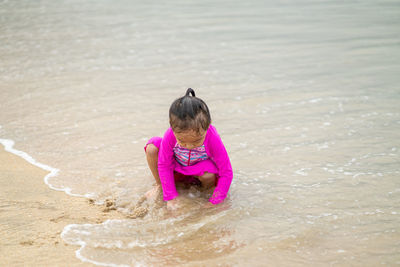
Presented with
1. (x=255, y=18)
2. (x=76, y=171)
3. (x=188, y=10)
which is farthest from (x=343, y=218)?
(x=188, y=10)

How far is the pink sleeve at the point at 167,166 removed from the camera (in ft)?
9.03

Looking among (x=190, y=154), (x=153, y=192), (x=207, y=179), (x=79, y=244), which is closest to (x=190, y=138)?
(x=190, y=154)

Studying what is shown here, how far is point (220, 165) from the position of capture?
276 cm

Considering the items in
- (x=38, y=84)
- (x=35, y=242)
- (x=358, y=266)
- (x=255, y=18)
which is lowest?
(x=358, y=266)

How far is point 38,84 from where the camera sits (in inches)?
201

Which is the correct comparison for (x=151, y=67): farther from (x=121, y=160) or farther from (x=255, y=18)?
(x=255, y=18)

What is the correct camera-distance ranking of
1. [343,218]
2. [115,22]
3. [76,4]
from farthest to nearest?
[76,4], [115,22], [343,218]

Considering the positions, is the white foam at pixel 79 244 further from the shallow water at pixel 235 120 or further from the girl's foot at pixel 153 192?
the girl's foot at pixel 153 192

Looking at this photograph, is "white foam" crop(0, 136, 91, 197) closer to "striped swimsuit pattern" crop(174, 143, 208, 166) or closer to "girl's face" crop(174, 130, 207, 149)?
"striped swimsuit pattern" crop(174, 143, 208, 166)

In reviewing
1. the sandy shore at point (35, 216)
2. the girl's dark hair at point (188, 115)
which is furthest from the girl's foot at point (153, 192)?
the girl's dark hair at point (188, 115)

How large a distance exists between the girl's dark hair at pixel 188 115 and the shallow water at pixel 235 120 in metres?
0.60

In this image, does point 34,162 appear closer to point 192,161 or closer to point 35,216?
point 35,216

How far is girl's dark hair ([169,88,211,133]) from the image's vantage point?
2381 millimetres

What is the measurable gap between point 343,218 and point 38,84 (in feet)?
12.6
